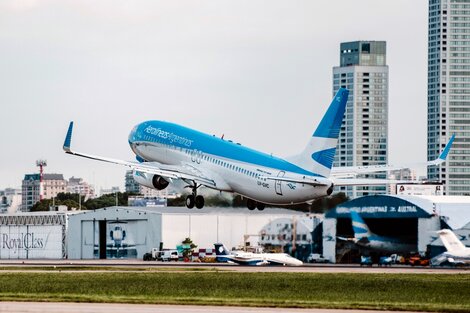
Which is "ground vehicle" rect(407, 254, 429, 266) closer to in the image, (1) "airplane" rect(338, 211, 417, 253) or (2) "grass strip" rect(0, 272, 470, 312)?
(1) "airplane" rect(338, 211, 417, 253)

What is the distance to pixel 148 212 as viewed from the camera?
18712 centimetres

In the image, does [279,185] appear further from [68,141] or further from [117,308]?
[117,308]

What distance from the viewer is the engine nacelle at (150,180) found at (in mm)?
112688

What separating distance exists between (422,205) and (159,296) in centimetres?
7607

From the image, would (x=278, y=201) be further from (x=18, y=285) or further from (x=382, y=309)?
(x=382, y=309)

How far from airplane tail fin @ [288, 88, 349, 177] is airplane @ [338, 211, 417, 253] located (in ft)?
173

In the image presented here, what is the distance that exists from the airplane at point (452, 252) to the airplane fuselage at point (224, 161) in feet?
113

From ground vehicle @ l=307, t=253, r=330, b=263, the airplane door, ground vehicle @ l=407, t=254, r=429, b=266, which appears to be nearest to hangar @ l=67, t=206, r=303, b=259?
ground vehicle @ l=307, t=253, r=330, b=263

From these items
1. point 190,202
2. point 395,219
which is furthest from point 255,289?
point 395,219

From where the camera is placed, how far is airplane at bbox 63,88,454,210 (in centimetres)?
10325

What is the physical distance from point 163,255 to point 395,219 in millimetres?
32870

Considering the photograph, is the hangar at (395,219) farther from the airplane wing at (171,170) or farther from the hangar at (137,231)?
the airplane wing at (171,170)

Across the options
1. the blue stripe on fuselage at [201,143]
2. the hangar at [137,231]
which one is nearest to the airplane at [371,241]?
the hangar at [137,231]

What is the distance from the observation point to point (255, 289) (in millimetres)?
91625
